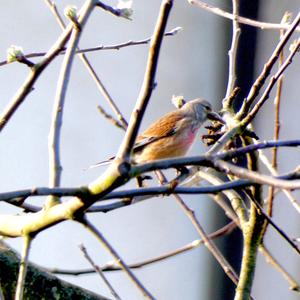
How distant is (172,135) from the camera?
3732mm

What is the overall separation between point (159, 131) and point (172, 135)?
0.19ft

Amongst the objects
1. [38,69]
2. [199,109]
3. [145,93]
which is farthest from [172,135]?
[145,93]

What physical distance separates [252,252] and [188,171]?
373 mm

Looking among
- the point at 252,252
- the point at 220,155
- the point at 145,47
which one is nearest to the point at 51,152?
the point at 220,155

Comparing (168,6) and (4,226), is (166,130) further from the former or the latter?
(168,6)

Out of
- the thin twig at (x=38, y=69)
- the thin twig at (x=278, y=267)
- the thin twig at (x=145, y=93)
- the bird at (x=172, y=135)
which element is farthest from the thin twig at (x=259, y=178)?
the bird at (x=172, y=135)

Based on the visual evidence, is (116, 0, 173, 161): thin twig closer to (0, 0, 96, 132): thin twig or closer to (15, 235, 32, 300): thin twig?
(0, 0, 96, 132): thin twig

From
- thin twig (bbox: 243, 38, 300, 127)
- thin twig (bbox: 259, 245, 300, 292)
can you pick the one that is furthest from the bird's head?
thin twig (bbox: 243, 38, 300, 127)

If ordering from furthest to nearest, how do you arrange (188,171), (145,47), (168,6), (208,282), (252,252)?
(208,282)
(145,47)
(252,252)
(188,171)
(168,6)

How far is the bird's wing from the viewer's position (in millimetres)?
3683

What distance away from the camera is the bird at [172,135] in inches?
144

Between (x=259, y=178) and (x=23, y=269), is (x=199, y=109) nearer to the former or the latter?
(x=23, y=269)

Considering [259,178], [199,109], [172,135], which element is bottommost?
[172,135]

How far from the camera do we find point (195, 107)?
3.78 metres
